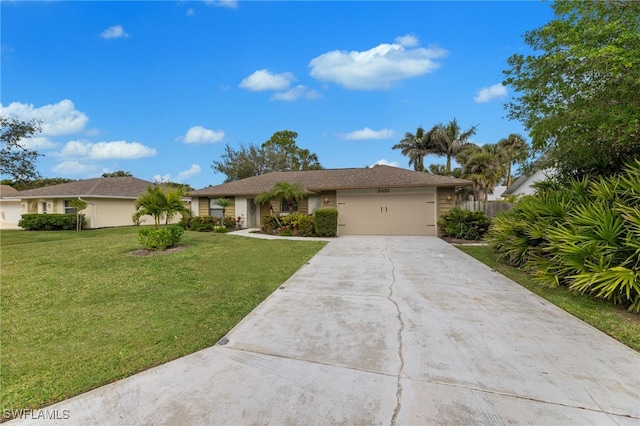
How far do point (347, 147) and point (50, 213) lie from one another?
21486 mm

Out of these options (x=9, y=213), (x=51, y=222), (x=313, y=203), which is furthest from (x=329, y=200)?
(x=9, y=213)

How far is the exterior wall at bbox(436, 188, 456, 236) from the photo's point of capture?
41.8 ft

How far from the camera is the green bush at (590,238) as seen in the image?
12.6 ft

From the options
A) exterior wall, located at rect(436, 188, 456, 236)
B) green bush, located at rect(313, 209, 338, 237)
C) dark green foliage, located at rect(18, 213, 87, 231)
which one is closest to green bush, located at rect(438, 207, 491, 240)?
exterior wall, located at rect(436, 188, 456, 236)

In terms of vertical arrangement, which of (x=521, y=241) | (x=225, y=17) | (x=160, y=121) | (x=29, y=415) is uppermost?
(x=225, y=17)

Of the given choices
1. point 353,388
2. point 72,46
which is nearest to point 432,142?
point 72,46

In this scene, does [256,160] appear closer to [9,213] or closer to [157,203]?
[9,213]

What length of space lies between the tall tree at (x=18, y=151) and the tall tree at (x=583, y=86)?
1594 centimetres

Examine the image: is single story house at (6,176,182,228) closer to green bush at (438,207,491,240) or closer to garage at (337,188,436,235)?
garage at (337,188,436,235)

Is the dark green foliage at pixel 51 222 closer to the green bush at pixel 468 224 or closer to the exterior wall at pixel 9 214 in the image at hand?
the exterior wall at pixel 9 214

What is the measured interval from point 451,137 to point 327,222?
2170cm

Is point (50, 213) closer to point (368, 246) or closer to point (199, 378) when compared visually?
point (368, 246)

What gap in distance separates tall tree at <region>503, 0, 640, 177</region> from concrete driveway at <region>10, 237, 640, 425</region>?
3.84 meters

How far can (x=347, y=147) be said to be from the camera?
23125 mm
